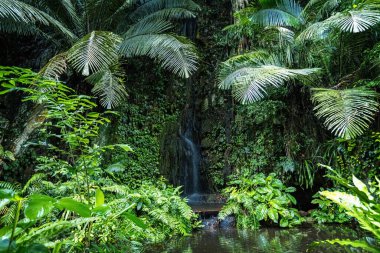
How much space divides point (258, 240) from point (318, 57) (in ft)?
11.5

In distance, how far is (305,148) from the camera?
614 centimetres

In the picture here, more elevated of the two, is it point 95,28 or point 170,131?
point 95,28

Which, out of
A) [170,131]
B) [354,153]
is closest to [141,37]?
[170,131]

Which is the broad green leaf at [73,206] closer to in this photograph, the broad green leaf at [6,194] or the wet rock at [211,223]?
the broad green leaf at [6,194]

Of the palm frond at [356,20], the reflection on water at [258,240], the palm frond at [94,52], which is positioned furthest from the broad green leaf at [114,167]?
the palm frond at [356,20]

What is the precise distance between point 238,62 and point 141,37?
1.88 m

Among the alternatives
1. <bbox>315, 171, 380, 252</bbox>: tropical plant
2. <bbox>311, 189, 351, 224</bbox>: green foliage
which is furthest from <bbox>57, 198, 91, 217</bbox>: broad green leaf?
<bbox>311, 189, 351, 224</bbox>: green foliage

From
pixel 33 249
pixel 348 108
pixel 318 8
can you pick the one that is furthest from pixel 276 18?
pixel 33 249

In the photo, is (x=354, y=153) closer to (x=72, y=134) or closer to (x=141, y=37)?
(x=141, y=37)

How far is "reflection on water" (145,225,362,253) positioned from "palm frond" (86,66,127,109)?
2.39m

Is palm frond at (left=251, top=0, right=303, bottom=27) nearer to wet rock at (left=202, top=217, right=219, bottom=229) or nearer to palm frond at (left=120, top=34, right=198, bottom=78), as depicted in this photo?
palm frond at (left=120, top=34, right=198, bottom=78)

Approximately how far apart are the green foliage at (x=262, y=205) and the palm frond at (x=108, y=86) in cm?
251

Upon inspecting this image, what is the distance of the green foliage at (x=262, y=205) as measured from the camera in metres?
5.09

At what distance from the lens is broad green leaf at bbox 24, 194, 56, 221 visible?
90 cm
